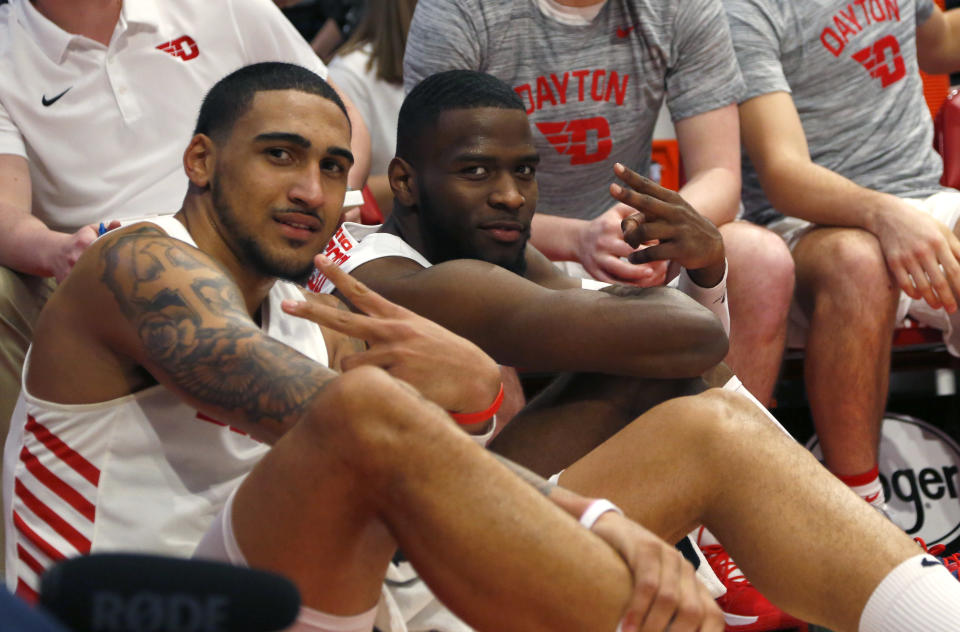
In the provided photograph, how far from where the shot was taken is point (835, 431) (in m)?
2.74

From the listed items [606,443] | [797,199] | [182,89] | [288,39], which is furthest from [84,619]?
[797,199]

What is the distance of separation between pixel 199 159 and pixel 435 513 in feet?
3.07

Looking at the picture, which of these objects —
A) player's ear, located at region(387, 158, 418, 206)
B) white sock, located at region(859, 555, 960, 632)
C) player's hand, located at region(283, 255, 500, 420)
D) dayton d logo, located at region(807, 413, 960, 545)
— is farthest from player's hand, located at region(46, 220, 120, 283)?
dayton d logo, located at region(807, 413, 960, 545)

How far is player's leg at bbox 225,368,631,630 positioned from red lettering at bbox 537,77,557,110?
1675 mm

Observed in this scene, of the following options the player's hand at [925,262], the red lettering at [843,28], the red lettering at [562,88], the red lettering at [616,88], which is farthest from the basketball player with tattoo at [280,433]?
the red lettering at [843,28]

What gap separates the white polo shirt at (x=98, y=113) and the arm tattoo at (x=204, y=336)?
1.10m

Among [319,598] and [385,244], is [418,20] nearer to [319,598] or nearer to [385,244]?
[385,244]

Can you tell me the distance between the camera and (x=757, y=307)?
2.71 m

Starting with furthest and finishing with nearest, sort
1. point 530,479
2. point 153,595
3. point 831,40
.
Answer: point 831,40 < point 530,479 < point 153,595

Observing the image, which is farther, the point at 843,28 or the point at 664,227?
the point at 843,28

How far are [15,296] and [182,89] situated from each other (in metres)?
0.65

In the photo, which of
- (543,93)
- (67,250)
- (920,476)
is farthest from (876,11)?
(67,250)

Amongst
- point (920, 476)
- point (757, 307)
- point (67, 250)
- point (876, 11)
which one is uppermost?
point (876, 11)

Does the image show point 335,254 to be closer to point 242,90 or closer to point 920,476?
point 242,90
